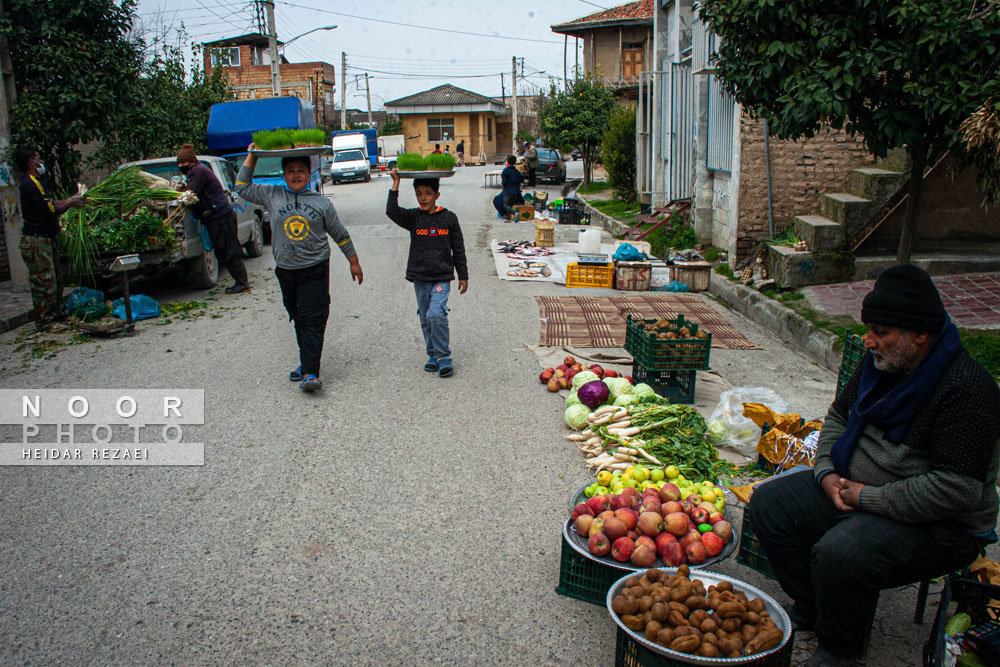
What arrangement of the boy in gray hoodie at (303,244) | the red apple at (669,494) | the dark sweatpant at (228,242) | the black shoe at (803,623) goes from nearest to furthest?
the black shoe at (803,623) → the red apple at (669,494) → the boy in gray hoodie at (303,244) → the dark sweatpant at (228,242)

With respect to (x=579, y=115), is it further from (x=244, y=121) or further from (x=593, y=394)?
(x=593, y=394)

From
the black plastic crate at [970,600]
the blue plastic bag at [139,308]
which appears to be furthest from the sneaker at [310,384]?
the black plastic crate at [970,600]

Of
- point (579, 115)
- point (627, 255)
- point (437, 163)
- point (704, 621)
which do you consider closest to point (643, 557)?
point (704, 621)

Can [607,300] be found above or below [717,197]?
below

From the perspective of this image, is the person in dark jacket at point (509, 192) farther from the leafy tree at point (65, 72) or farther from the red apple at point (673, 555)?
the red apple at point (673, 555)

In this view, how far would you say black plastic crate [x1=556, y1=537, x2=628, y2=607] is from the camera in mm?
3551

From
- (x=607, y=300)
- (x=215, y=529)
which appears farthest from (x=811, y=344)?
(x=215, y=529)

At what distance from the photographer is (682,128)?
16625mm

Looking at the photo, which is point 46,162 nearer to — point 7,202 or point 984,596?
point 7,202

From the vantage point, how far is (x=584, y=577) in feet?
11.9

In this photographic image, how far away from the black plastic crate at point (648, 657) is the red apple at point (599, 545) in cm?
54

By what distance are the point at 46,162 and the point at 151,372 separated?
6.73 m

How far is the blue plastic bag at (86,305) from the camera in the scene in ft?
30.9

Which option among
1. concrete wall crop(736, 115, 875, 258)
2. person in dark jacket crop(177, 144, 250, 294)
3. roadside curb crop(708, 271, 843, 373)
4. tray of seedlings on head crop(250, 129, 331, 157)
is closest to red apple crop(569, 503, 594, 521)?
tray of seedlings on head crop(250, 129, 331, 157)
